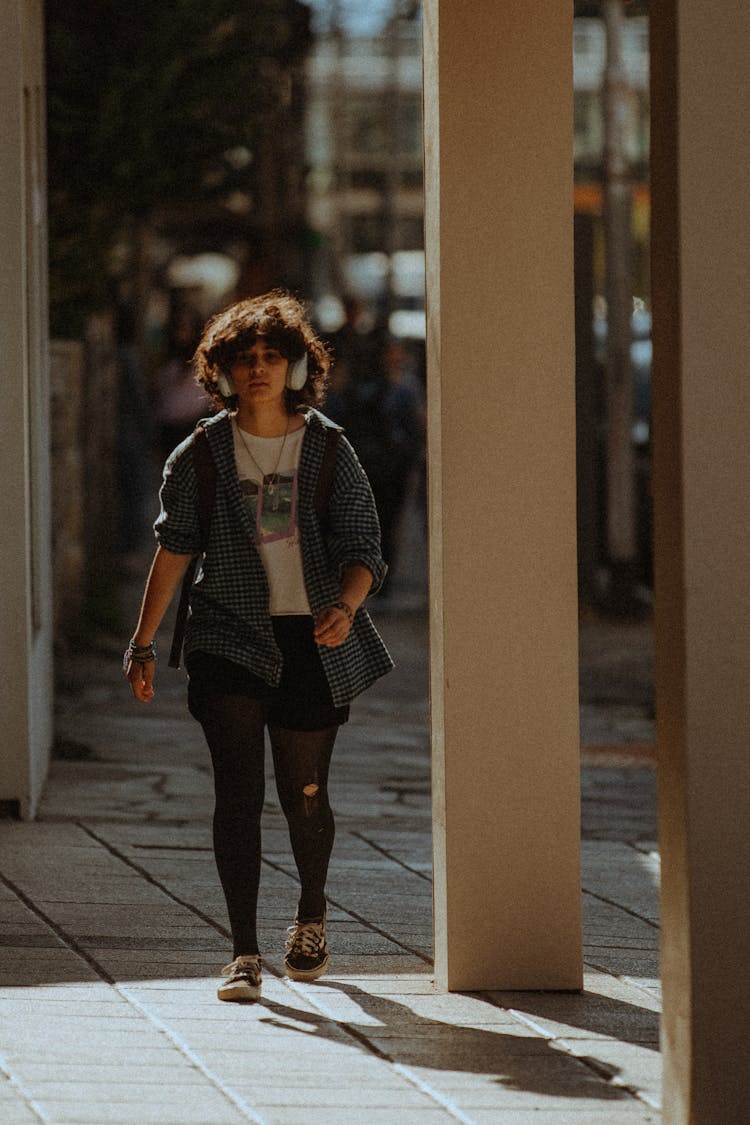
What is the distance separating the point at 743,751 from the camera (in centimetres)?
414

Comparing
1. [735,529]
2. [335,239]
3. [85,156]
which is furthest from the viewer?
[335,239]

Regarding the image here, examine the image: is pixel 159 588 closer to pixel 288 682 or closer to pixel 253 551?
pixel 253 551

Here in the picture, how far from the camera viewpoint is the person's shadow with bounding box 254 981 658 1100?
15.9ft

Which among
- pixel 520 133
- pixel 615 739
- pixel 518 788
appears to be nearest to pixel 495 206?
pixel 520 133

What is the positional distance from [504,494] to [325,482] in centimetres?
48

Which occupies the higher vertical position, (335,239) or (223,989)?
(335,239)

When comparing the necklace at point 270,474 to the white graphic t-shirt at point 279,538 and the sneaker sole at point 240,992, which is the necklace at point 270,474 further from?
the sneaker sole at point 240,992

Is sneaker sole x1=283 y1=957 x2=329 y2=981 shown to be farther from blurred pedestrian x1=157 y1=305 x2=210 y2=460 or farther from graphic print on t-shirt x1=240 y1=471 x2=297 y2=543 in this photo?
blurred pedestrian x1=157 y1=305 x2=210 y2=460

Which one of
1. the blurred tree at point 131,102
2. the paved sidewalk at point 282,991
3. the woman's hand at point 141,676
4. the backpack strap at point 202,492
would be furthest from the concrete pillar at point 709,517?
the blurred tree at point 131,102

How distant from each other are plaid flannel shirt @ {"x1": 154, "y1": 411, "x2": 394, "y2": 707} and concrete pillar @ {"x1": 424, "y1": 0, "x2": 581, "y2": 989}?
0.23 m

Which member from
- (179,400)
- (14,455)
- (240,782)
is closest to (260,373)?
(240,782)

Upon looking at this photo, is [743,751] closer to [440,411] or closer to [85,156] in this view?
[440,411]

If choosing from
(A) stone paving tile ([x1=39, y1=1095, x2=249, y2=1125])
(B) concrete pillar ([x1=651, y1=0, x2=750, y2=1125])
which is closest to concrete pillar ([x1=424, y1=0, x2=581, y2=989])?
(A) stone paving tile ([x1=39, y1=1095, x2=249, y2=1125])

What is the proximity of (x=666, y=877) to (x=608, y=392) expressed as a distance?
12619mm
